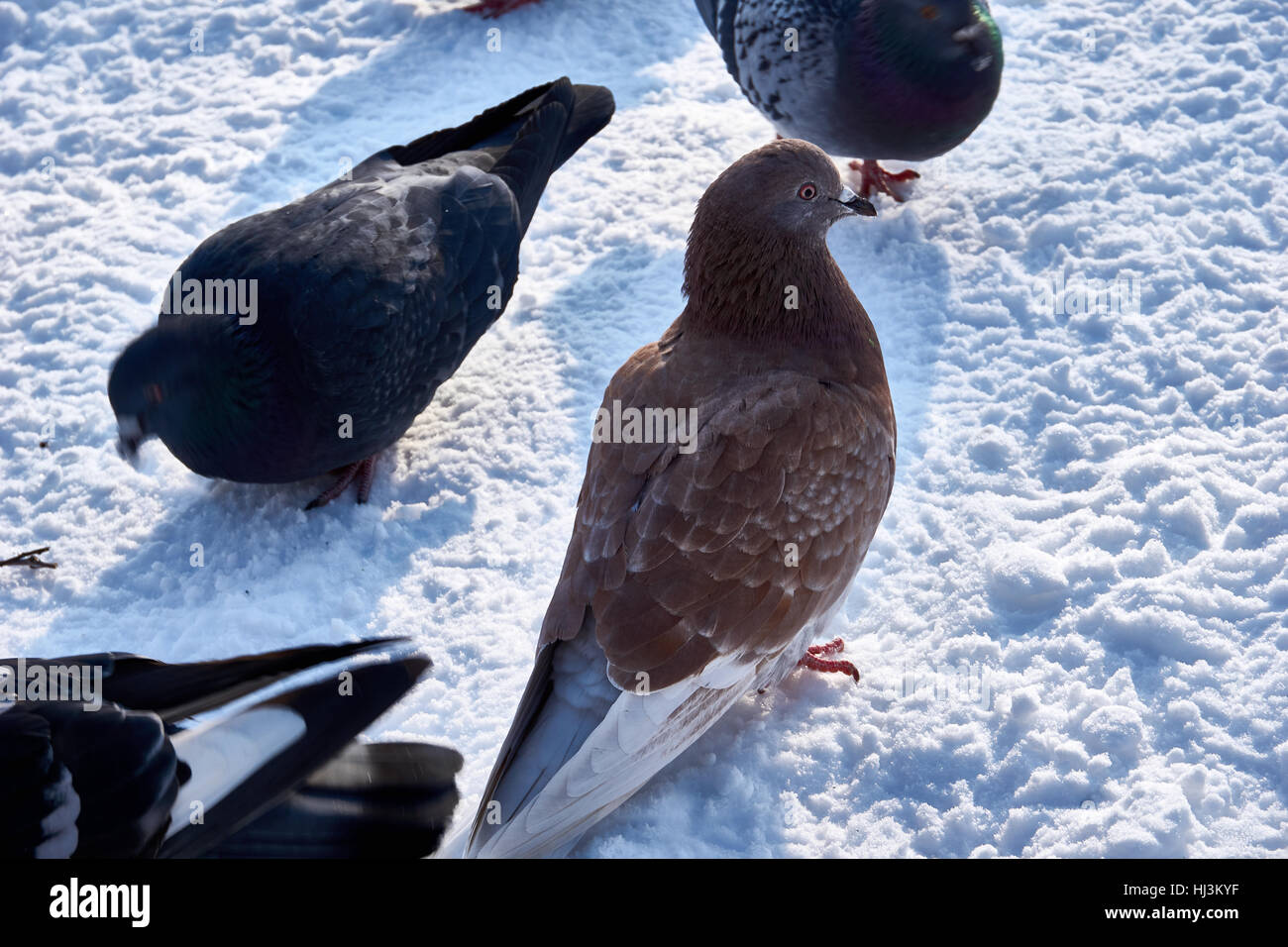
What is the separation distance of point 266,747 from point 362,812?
0.94ft

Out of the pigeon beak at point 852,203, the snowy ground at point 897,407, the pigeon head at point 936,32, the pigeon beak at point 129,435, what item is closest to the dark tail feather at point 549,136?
the snowy ground at point 897,407

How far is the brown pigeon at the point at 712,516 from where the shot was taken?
304cm

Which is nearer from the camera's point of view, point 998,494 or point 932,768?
point 932,768

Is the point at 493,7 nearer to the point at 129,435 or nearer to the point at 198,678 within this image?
the point at 129,435

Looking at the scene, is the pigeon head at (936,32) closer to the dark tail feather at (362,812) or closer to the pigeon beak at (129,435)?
the pigeon beak at (129,435)

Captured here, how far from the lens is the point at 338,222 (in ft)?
14.5

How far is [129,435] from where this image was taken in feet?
14.1

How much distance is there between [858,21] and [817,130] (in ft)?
1.67

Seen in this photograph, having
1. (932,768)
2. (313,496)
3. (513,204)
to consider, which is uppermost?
(513,204)

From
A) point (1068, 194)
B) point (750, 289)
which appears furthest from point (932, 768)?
point (1068, 194)
